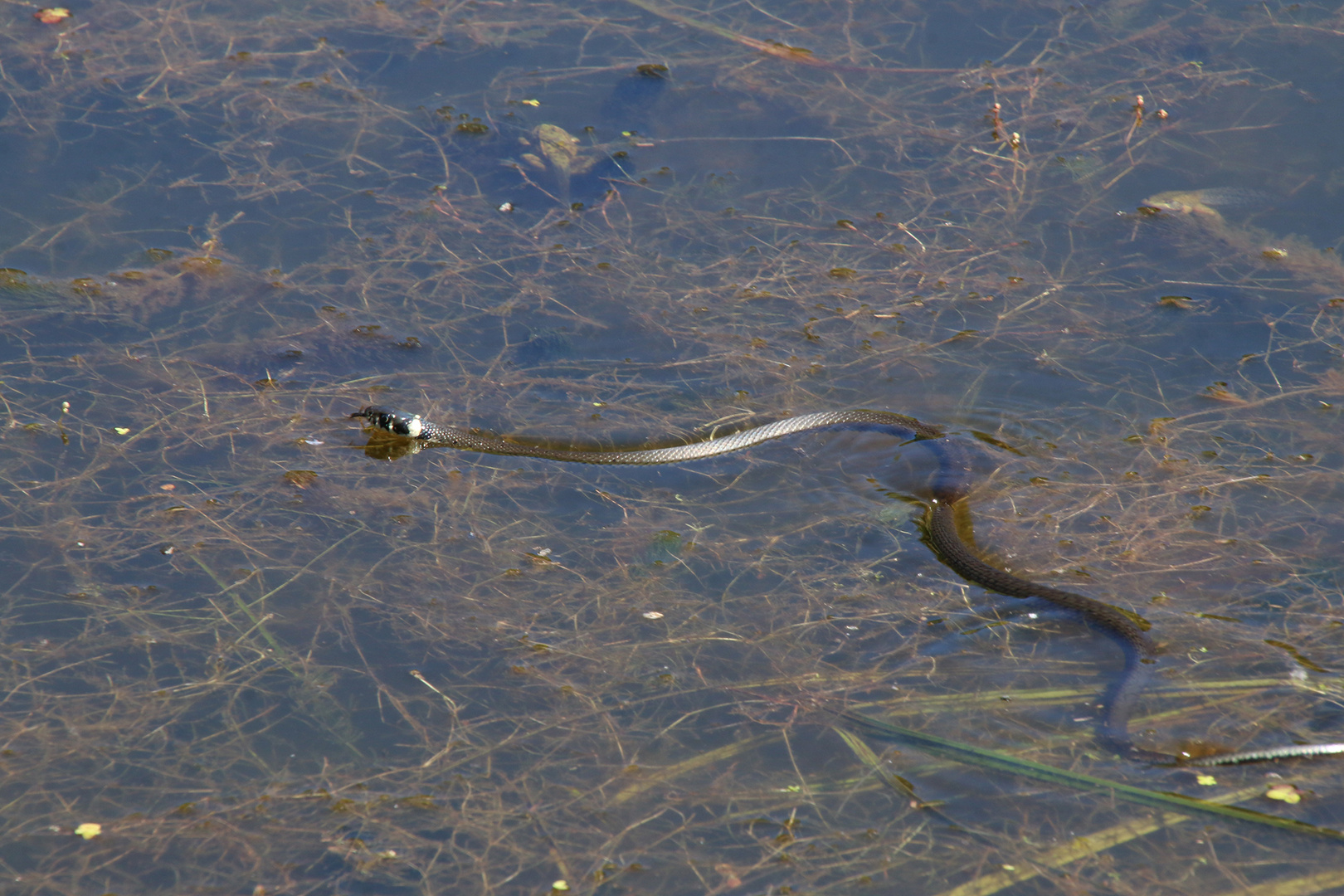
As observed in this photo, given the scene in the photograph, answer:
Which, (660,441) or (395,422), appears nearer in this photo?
(395,422)

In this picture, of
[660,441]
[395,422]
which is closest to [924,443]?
[660,441]

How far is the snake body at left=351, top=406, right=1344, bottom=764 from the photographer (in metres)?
4.25

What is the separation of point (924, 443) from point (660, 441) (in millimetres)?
1269

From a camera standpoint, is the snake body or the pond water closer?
the pond water

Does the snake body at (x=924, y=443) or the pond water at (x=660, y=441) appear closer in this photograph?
the pond water at (x=660, y=441)

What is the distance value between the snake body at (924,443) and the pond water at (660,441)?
0.08m

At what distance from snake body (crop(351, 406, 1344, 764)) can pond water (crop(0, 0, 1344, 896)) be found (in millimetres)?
82

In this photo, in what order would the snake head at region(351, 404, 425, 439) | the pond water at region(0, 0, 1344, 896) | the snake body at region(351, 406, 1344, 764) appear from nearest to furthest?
the pond water at region(0, 0, 1344, 896) < the snake body at region(351, 406, 1344, 764) < the snake head at region(351, 404, 425, 439)

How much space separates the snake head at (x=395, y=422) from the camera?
521 cm

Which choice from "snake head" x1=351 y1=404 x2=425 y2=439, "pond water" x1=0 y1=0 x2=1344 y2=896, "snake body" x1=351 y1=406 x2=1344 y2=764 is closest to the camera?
"pond water" x1=0 y1=0 x2=1344 y2=896

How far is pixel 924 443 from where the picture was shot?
17.2 ft

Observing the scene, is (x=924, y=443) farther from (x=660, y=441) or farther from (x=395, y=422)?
(x=395, y=422)

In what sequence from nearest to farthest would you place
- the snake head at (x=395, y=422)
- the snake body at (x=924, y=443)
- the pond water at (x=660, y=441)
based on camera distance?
the pond water at (x=660, y=441) → the snake body at (x=924, y=443) → the snake head at (x=395, y=422)

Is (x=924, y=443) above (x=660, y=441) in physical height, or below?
above
